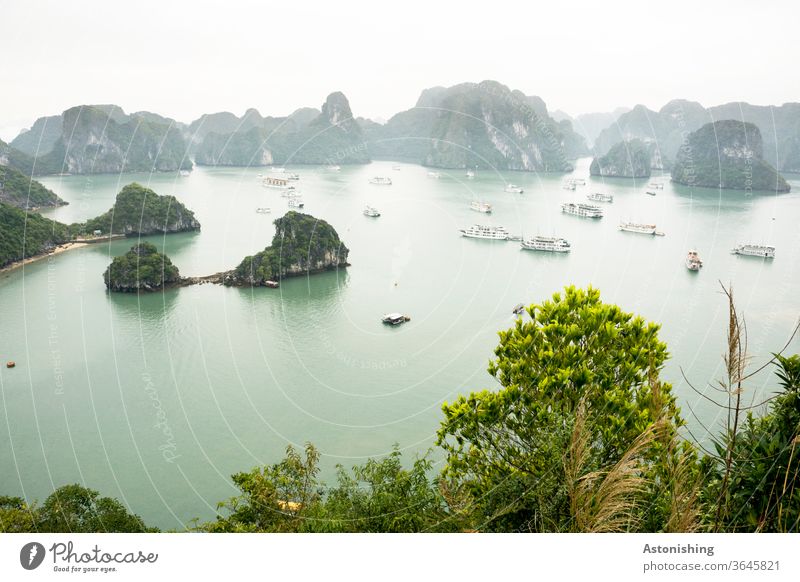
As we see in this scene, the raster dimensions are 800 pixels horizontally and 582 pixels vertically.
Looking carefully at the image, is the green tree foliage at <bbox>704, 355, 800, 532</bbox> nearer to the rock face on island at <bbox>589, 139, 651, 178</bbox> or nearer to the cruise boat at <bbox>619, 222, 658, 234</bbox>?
the cruise boat at <bbox>619, 222, 658, 234</bbox>

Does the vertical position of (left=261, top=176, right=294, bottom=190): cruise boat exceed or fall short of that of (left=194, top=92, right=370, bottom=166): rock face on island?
it falls short

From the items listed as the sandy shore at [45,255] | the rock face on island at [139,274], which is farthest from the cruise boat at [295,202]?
the rock face on island at [139,274]

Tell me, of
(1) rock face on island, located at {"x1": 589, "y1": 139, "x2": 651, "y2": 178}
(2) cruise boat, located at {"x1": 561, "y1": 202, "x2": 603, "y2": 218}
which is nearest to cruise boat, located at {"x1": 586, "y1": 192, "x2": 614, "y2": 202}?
(2) cruise boat, located at {"x1": 561, "y1": 202, "x2": 603, "y2": 218}

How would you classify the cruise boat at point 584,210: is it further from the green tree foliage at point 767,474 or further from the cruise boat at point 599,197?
the green tree foliage at point 767,474

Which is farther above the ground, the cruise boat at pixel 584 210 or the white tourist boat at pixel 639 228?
the cruise boat at pixel 584 210

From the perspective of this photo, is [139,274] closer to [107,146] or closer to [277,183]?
[277,183]
